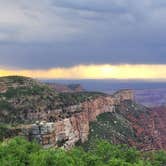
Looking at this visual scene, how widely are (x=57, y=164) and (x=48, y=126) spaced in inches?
2998

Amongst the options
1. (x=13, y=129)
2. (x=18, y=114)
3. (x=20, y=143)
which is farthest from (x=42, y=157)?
(x=18, y=114)

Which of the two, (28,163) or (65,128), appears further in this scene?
(65,128)

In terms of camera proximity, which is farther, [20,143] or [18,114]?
[18,114]

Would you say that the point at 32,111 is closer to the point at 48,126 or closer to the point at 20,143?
the point at 48,126

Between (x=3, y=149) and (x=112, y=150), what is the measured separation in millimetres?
23911

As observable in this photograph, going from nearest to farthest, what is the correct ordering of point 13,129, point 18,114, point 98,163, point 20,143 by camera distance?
point 98,163
point 20,143
point 13,129
point 18,114

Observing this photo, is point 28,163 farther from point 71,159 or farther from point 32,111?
point 32,111

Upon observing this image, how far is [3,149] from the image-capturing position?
3986 inches

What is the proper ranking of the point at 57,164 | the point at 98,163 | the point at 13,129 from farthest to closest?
the point at 13,129, the point at 98,163, the point at 57,164

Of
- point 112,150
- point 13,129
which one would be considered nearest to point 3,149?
point 112,150

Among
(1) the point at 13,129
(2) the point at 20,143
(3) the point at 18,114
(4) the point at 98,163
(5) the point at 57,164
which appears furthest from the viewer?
(3) the point at 18,114

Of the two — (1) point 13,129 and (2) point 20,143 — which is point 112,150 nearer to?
(2) point 20,143

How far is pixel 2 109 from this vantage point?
7466 inches

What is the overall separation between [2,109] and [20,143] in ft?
265
